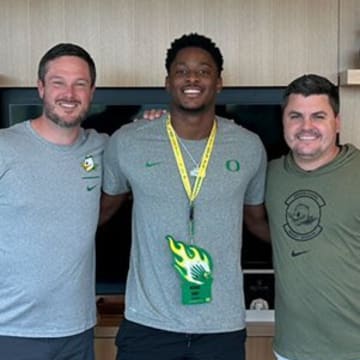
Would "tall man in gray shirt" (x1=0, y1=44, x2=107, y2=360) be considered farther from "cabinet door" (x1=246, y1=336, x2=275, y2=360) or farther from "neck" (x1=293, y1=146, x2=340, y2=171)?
"cabinet door" (x1=246, y1=336, x2=275, y2=360)

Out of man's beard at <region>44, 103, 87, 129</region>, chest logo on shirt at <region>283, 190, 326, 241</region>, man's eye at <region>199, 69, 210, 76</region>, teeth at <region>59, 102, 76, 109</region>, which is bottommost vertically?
chest logo on shirt at <region>283, 190, 326, 241</region>

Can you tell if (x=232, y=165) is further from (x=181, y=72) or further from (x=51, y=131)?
(x=51, y=131)

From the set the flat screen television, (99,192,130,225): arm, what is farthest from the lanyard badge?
the flat screen television

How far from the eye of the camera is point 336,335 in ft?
6.09

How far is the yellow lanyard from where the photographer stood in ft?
6.35

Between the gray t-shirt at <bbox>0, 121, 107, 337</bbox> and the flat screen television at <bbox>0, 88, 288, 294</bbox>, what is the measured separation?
82 cm

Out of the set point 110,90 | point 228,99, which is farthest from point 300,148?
point 110,90

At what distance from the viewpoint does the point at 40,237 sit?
6.13 ft

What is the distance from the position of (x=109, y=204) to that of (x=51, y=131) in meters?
0.37

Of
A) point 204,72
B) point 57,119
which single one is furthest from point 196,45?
point 57,119

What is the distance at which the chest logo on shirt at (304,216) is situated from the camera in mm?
1876

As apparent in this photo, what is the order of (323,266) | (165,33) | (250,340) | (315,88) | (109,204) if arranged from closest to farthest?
(323,266) → (315,88) → (109,204) → (250,340) → (165,33)

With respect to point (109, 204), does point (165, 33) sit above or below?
above

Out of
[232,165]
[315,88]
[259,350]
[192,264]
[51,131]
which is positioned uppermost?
[315,88]
